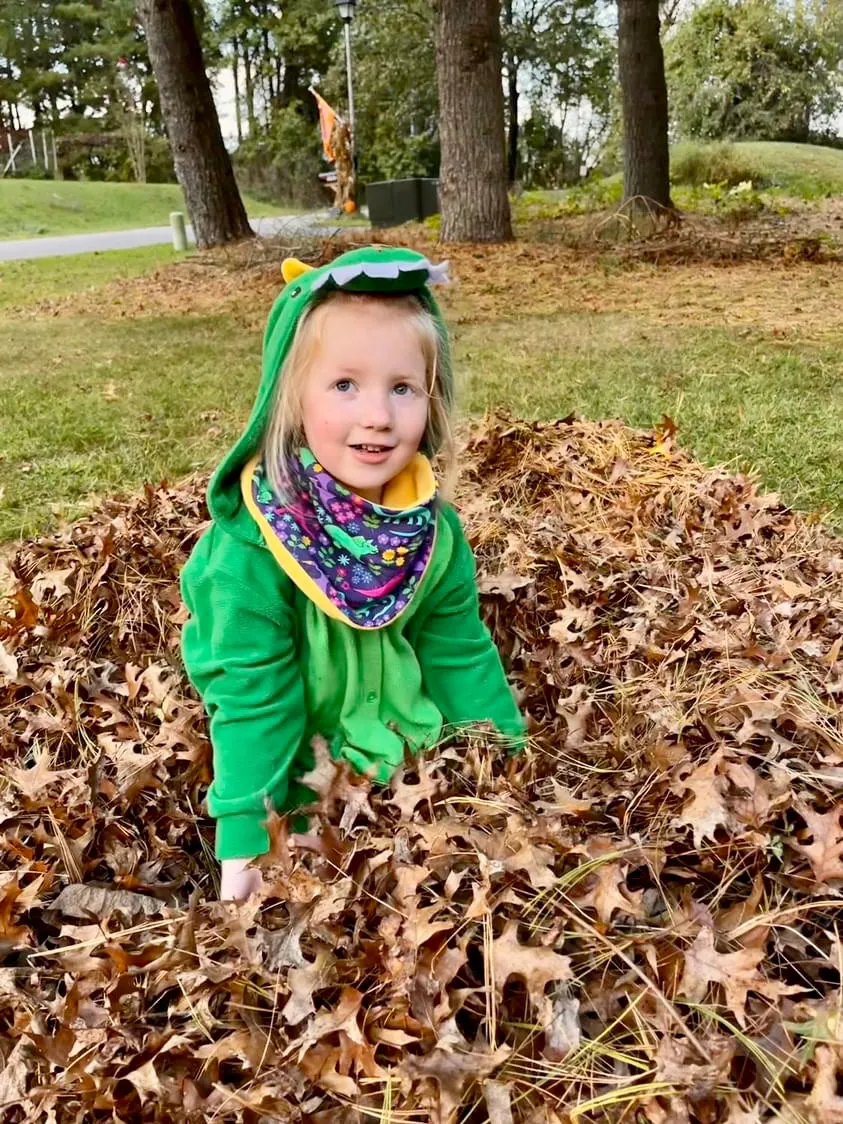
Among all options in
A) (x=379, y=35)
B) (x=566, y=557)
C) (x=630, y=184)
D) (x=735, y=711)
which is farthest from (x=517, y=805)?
(x=379, y=35)

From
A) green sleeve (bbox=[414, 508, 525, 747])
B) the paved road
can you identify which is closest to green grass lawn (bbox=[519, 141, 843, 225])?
the paved road

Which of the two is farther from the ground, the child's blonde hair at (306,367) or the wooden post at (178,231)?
the wooden post at (178,231)

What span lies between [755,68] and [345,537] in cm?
3344

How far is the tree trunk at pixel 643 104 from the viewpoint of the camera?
1222 centimetres

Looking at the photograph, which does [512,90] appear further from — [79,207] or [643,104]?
[643,104]

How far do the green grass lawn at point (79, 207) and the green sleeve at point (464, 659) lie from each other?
23.8 meters

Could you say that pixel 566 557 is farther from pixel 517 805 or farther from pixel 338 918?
pixel 338 918

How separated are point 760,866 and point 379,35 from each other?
33446 mm

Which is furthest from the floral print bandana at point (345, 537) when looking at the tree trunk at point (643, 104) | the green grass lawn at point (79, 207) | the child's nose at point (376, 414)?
the green grass lawn at point (79, 207)

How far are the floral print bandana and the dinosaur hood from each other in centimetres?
8

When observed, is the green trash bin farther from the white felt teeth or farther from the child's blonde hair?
the white felt teeth

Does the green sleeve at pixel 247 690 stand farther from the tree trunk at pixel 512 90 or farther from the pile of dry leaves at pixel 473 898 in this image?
the tree trunk at pixel 512 90

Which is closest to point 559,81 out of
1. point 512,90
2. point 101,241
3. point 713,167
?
point 512,90

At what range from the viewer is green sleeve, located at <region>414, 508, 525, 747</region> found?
8.11 ft
